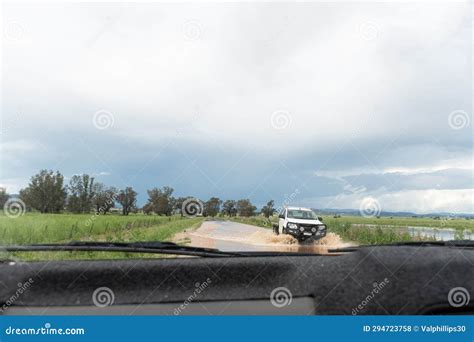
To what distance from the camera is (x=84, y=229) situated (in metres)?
2.67

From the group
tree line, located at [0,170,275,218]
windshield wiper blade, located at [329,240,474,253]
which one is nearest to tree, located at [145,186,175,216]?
tree line, located at [0,170,275,218]

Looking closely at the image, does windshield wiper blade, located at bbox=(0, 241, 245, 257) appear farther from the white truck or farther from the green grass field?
the white truck

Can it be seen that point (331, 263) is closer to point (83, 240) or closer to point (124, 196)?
point (83, 240)

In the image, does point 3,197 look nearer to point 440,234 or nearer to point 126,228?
point 126,228

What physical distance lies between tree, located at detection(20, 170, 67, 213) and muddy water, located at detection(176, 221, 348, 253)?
37.4 inches

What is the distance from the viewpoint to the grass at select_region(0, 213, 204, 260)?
2.20 meters

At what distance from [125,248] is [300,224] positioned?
1.65m

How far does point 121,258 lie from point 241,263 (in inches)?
20.1

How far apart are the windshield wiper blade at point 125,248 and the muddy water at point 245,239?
9cm

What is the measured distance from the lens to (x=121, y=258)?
6.98ft

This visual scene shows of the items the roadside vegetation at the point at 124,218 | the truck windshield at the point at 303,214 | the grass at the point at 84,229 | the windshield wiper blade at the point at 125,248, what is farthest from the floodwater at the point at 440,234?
the grass at the point at 84,229

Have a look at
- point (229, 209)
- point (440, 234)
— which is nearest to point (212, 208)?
point (229, 209)

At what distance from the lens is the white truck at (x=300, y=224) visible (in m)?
3.24

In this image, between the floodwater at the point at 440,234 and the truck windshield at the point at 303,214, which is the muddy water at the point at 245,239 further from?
the floodwater at the point at 440,234
